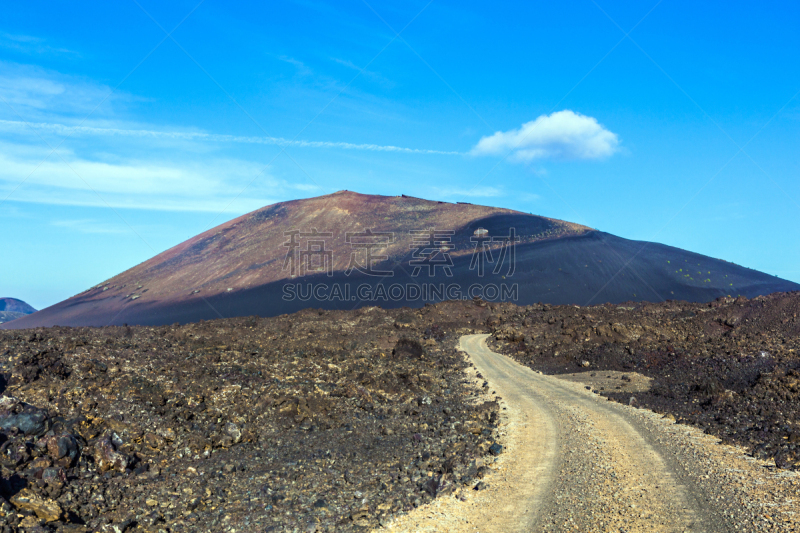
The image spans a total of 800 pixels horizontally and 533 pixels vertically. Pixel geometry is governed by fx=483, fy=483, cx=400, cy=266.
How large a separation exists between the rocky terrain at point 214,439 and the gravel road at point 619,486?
0.79 metres

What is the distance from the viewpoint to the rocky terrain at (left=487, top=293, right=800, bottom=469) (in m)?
12.2

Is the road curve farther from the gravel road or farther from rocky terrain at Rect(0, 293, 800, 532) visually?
rocky terrain at Rect(0, 293, 800, 532)

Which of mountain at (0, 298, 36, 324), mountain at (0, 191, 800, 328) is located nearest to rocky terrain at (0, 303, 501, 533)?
mountain at (0, 191, 800, 328)

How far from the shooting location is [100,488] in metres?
8.00

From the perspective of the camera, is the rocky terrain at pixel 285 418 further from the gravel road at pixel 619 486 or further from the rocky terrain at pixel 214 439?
the gravel road at pixel 619 486

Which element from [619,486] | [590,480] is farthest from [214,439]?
[619,486]

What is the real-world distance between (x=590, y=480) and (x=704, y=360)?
43.5ft

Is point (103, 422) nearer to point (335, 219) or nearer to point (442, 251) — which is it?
point (442, 251)

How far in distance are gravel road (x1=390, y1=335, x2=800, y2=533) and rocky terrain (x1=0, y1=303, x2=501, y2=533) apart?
79 centimetres

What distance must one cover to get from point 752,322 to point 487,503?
64.6 feet

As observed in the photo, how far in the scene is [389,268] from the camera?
2886 inches

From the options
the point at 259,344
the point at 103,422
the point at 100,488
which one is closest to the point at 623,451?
the point at 100,488

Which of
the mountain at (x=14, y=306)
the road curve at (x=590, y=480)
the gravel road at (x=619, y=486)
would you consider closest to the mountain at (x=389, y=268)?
the mountain at (x=14, y=306)

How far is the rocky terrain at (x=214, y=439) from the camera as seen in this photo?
771 centimetres
